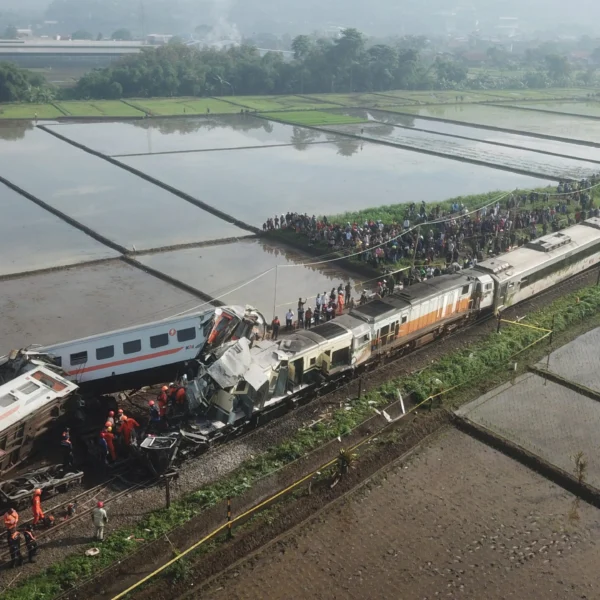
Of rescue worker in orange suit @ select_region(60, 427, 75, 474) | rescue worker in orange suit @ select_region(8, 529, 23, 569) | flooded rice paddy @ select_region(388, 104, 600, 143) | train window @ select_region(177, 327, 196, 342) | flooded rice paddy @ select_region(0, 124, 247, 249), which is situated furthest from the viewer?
flooded rice paddy @ select_region(388, 104, 600, 143)

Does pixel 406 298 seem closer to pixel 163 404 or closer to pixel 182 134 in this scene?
pixel 163 404

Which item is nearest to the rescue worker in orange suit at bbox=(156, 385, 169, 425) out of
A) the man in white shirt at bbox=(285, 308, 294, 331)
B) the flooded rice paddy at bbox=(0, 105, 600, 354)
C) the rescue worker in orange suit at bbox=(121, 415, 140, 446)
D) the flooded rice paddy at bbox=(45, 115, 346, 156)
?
the rescue worker in orange suit at bbox=(121, 415, 140, 446)

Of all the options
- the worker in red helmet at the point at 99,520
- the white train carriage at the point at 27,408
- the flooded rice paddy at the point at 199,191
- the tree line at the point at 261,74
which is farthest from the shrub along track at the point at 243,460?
the tree line at the point at 261,74

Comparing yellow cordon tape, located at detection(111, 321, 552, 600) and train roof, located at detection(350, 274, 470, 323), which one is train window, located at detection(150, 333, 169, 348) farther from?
train roof, located at detection(350, 274, 470, 323)

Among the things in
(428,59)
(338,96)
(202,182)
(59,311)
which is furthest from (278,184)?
(428,59)

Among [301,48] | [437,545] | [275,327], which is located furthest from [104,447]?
[301,48]

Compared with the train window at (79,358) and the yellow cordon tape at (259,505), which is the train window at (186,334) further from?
the yellow cordon tape at (259,505)

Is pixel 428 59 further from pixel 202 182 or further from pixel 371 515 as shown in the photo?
pixel 371 515
